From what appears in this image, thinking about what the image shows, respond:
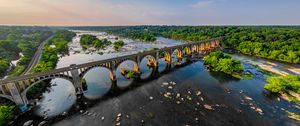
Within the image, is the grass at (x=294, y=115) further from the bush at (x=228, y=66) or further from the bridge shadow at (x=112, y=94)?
the bridge shadow at (x=112, y=94)

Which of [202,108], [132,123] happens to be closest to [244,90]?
[202,108]

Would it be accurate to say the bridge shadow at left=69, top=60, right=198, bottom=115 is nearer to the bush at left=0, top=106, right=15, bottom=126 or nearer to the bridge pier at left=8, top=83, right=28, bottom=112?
the bridge pier at left=8, top=83, right=28, bottom=112

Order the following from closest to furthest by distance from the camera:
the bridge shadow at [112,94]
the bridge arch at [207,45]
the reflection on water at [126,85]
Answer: the bridge shadow at [112,94]
the reflection on water at [126,85]
the bridge arch at [207,45]

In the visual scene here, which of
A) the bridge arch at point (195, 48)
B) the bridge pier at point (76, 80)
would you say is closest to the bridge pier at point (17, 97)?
the bridge pier at point (76, 80)

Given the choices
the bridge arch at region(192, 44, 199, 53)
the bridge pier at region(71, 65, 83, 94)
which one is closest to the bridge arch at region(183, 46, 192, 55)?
the bridge arch at region(192, 44, 199, 53)

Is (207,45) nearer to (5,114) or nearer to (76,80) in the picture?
(76,80)

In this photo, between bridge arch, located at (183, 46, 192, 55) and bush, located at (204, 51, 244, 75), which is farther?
bridge arch, located at (183, 46, 192, 55)

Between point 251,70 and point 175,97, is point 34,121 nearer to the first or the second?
point 175,97
